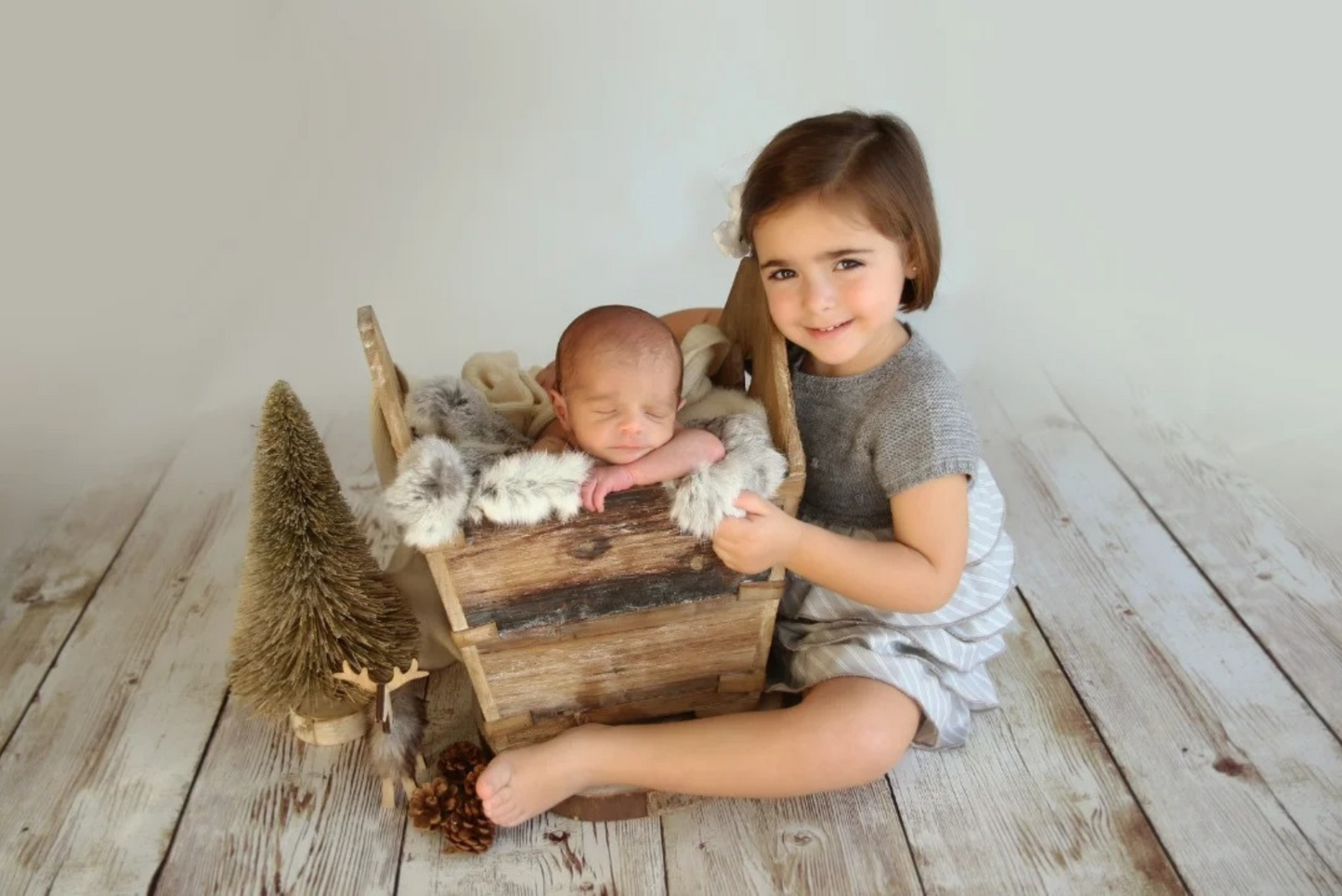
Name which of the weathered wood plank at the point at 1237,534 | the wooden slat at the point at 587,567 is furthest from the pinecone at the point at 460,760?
the weathered wood plank at the point at 1237,534

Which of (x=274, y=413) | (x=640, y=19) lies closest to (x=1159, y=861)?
(x=274, y=413)

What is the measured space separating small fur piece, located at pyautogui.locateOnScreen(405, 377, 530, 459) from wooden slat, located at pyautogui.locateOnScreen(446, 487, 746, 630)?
0.11m

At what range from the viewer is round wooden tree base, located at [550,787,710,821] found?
122cm

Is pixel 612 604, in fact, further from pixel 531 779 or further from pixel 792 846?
pixel 792 846

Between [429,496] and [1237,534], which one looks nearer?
[429,496]

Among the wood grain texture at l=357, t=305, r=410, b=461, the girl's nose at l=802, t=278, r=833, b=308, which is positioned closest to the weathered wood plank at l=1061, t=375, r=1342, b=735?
the girl's nose at l=802, t=278, r=833, b=308

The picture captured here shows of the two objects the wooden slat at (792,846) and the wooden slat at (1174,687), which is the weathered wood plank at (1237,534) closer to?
the wooden slat at (1174,687)

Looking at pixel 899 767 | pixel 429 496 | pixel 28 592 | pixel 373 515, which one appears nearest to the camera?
pixel 429 496

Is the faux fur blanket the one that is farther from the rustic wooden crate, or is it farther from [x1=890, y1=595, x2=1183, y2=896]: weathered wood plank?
[x1=890, y1=595, x2=1183, y2=896]: weathered wood plank

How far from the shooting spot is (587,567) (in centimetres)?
112

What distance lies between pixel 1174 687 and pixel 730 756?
1.74 feet

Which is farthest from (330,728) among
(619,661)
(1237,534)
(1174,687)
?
(1237,534)

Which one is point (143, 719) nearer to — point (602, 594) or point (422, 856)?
point (422, 856)

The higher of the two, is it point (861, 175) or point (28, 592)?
point (861, 175)
